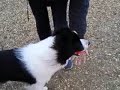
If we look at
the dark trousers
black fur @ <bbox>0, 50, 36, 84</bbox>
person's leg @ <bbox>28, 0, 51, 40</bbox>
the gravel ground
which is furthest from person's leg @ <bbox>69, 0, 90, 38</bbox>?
black fur @ <bbox>0, 50, 36, 84</bbox>

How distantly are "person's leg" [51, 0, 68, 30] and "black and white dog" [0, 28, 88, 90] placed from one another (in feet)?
0.59

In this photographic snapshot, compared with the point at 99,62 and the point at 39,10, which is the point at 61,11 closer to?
the point at 39,10

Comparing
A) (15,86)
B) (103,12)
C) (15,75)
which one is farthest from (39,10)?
(103,12)

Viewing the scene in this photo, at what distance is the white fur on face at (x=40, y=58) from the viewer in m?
2.04

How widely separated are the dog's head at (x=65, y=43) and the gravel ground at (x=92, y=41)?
1.88ft

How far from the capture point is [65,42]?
198 centimetres

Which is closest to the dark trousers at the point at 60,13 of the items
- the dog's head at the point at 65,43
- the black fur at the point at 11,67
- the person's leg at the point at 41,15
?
the person's leg at the point at 41,15

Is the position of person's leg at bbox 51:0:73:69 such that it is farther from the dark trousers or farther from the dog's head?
the dog's head

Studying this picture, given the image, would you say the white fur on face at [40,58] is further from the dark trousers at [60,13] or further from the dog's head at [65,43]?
the dark trousers at [60,13]

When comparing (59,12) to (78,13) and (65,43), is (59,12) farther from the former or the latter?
(65,43)

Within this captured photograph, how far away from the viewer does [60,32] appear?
6.55ft

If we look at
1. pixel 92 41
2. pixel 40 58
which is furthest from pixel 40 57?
pixel 92 41

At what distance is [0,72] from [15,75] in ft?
0.36

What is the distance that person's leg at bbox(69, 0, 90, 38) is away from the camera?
7.43 feet
